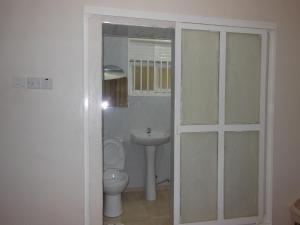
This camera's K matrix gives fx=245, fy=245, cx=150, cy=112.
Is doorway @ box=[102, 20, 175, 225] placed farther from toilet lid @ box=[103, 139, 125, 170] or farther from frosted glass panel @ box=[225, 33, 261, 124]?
frosted glass panel @ box=[225, 33, 261, 124]

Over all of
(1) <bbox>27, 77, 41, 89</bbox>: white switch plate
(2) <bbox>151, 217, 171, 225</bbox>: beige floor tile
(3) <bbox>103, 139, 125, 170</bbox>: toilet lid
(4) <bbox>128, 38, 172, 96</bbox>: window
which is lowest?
(2) <bbox>151, 217, 171, 225</bbox>: beige floor tile

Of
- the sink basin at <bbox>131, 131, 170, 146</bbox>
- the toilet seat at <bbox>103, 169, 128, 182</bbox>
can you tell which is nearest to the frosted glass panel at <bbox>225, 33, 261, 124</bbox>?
the sink basin at <bbox>131, 131, 170, 146</bbox>

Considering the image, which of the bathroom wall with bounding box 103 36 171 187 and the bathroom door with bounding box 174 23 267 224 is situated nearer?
the bathroom door with bounding box 174 23 267 224

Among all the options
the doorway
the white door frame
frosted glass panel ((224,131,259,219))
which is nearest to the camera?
the white door frame

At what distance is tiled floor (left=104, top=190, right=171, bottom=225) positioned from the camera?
271 cm

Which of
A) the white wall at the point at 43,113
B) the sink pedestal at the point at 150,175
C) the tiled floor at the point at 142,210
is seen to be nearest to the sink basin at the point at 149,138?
the sink pedestal at the point at 150,175

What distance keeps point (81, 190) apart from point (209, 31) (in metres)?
1.77

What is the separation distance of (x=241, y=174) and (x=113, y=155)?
1524 millimetres

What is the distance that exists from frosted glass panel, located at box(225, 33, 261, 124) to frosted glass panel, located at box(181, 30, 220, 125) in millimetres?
129

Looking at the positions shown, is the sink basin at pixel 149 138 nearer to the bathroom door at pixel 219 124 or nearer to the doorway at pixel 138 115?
the doorway at pixel 138 115

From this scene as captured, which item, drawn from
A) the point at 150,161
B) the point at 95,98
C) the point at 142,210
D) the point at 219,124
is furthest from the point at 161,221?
the point at 95,98

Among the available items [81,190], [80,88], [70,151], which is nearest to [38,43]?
[80,88]

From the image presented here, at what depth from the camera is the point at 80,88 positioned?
6.48 ft

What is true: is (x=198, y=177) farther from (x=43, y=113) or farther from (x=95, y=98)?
(x=43, y=113)
